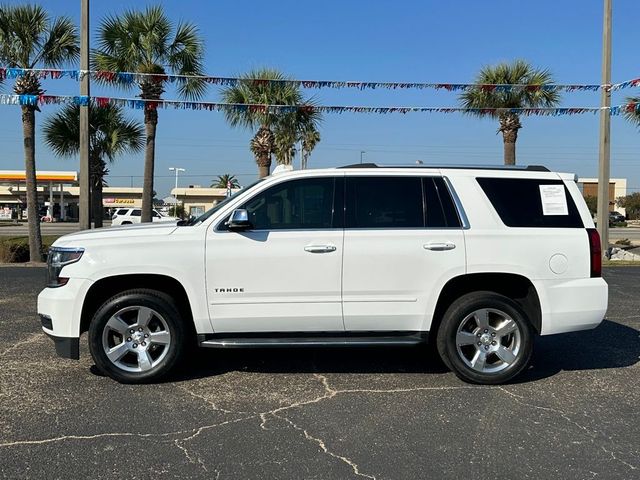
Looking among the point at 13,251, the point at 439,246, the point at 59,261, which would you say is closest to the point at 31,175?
the point at 13,251

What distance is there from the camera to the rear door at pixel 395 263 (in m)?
5.04

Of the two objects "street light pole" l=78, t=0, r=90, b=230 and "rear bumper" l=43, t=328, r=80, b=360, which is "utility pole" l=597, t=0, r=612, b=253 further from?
"rear bumper" l=43, t=328, r=80, b=360

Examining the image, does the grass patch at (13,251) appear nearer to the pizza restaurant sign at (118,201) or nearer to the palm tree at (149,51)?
the palm tree at (149,51)

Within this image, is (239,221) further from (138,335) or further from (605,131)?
(605,131)

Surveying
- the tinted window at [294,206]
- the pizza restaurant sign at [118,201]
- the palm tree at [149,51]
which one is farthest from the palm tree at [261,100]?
the pizza restaurant sign at [118,201]

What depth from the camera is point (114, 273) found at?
495cm

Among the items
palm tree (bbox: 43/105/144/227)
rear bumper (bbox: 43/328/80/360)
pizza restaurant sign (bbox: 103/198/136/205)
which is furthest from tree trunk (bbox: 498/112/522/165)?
pizza restaurant sign (bbox: 103/198/136/205)

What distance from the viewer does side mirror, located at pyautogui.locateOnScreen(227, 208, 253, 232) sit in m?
4.92

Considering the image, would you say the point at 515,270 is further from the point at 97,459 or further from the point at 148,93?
the point at 148,93

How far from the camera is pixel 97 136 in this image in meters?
21.6

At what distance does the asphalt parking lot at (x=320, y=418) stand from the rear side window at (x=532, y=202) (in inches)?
57.2

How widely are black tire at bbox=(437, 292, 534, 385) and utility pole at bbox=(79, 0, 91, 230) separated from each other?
1172 centimetres

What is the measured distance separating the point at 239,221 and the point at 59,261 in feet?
5.21

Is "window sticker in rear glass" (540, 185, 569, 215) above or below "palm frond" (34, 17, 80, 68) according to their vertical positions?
below
